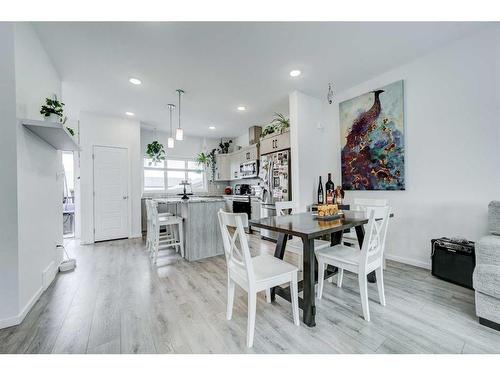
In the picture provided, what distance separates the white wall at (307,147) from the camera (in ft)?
11.6

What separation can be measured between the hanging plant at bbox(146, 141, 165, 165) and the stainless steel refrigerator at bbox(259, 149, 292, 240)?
2800mm

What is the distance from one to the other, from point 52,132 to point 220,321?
248 cm

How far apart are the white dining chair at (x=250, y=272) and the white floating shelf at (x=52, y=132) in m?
1.86

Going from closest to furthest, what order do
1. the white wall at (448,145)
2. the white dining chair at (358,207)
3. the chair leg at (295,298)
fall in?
1. the chair leg at (295,298)
2. the white wall at (448,145)
3. the white dining chair at (358,207)

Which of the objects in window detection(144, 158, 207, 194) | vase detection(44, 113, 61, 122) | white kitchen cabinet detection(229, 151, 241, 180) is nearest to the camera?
vase detection(44, 113, 61, 122)

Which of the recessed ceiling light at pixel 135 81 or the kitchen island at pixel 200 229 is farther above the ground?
the recessed ceiling light at pixel 135 81

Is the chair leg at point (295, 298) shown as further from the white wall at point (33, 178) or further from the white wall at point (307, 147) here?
the white wall at point (33, 178)

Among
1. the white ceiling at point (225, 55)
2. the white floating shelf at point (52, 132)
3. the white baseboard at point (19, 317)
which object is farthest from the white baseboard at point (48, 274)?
the white ceiling at point (225, 55)

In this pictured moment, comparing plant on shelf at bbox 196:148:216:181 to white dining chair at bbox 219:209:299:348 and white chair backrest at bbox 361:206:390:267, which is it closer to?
white dining chair at bbox 219:209:299:348

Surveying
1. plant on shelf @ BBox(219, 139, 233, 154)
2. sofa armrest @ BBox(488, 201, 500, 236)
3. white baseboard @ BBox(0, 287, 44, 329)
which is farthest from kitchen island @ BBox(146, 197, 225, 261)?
plant on shelf @ BBox(219, 139, 233, 154)

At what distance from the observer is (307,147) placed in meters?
3.66

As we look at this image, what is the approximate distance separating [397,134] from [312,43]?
1728mm

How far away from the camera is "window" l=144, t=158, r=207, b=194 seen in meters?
5.88

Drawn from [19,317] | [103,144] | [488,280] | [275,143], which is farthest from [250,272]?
[103,144]
